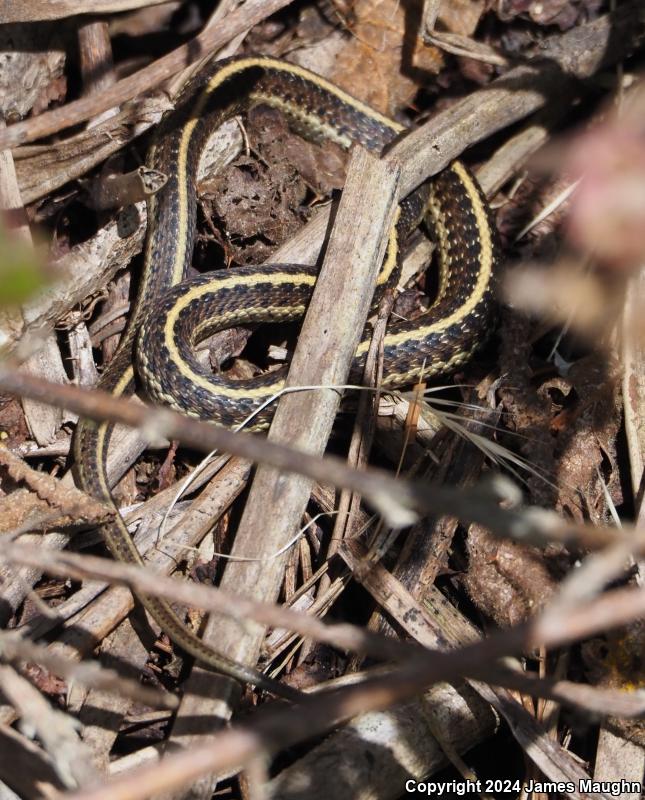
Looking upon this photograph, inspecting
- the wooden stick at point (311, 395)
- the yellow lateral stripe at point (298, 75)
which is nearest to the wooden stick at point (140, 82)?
the yellow lateral stripe at point (298, 75)

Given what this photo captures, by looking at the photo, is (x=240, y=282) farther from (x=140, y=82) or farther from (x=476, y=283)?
(x=476, y=283)

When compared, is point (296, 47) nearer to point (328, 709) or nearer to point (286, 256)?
point (286, 256)

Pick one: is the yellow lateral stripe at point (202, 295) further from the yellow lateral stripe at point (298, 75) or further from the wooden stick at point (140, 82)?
the yellow lateral stripe at point (298, 75)

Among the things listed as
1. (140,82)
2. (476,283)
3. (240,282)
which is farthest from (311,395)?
(140,82)

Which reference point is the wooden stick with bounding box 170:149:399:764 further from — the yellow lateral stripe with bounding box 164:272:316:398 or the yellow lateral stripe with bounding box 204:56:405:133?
the yellow lateral stripe with bounding box 204:56:405:133

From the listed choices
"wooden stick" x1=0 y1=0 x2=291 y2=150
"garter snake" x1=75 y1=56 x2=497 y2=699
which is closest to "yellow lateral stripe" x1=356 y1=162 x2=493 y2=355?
"garter snake" x1=75 y1=56 x2=497 y2=699

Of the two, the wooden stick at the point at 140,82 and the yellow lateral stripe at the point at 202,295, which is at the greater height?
the wooden stick at the point at 140,82

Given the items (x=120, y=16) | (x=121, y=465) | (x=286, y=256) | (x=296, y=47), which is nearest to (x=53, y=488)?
(x=121, y=465)

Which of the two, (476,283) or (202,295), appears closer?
(202,295)
